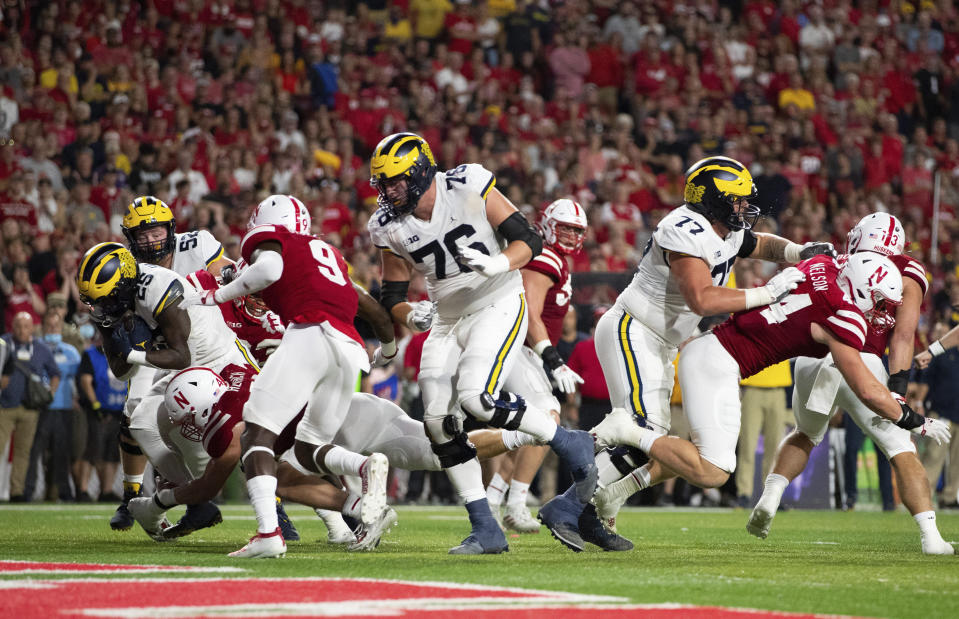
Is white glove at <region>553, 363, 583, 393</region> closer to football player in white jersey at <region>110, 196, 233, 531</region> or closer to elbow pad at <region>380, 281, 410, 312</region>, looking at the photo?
elbow pad at <region>380, 281, 410, 312</region>

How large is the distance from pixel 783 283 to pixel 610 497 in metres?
1.42

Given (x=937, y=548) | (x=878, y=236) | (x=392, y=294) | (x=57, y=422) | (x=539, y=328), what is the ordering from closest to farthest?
1. (x=937, y=548)
2. (x=392, y=294)
3. (x=878, y=236)
4. (x=539, y=328)
5. (x=57, y=422)

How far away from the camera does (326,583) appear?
4.84 metres

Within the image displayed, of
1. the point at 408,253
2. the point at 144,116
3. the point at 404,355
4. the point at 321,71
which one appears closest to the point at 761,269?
the point at 404,355

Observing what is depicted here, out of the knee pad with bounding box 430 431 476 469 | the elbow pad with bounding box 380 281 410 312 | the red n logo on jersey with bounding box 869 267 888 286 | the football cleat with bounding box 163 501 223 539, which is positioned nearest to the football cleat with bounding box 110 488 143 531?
the football cleat with bounding box 163 501 223 539

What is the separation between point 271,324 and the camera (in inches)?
313

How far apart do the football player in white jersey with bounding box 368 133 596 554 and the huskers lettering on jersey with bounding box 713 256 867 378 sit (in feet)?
3.73

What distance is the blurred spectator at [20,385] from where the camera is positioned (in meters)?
12.6

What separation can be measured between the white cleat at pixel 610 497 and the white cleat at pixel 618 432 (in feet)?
0.91

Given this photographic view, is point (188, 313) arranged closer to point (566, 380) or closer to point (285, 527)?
point (285, 527)

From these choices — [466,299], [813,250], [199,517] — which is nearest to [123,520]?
[199,517]

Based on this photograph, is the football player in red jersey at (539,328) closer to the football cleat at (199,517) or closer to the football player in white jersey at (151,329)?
the football player in white jersey at (151,329)

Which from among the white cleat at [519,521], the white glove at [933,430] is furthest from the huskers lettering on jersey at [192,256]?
the white glove at [933,430]

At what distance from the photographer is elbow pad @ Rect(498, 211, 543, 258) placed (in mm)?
6324
